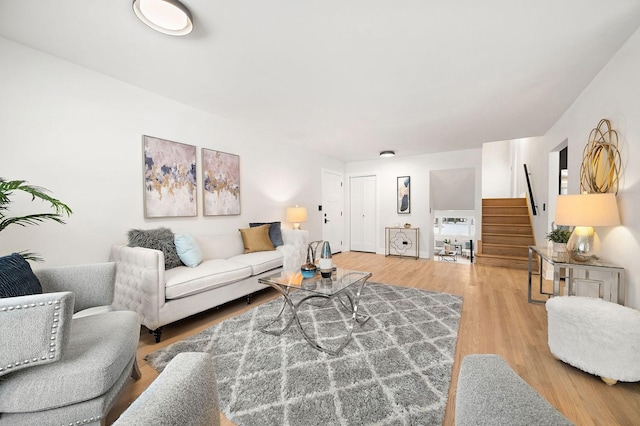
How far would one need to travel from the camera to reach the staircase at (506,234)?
4.80 metres

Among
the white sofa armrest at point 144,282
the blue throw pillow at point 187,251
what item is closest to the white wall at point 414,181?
the blue throw pillow at point 187,251

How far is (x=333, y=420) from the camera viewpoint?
52.9 inches

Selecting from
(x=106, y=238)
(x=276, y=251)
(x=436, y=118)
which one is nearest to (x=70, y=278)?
(x=106, y=238)

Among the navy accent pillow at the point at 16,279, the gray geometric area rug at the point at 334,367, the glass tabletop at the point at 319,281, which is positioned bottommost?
the gray geometric area rug at the point at 334,367

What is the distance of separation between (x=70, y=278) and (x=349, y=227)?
5.56 m

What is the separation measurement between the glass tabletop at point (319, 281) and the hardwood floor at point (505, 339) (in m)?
0.81

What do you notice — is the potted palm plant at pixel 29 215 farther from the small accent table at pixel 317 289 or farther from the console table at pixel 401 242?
the console table at pixel 401 242

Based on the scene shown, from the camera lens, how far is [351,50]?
2055 mm

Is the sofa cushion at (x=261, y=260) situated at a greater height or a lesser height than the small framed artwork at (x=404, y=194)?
lesser

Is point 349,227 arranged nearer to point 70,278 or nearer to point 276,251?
point 276,251

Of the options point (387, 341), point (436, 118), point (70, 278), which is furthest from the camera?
point (436, 118)

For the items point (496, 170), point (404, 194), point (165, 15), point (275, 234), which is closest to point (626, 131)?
point (165, 15)

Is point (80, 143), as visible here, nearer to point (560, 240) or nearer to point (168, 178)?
point (168, 178)

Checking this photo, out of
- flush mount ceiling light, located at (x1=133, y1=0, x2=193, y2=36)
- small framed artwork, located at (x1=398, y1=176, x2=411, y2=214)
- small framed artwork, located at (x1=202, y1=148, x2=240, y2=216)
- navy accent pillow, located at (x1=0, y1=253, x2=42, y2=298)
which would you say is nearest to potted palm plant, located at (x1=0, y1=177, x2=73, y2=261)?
navy accent pillow, located at (x1=0, y1=253, x2=42, y2=298)
